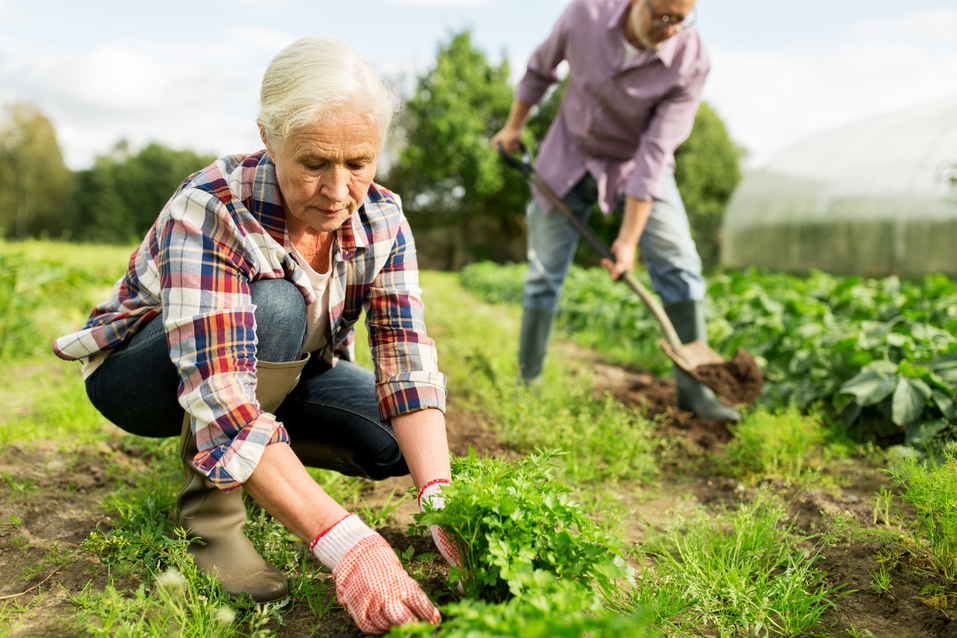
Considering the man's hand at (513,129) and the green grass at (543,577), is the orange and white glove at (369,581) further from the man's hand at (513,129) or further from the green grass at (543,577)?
the man's hand at (513,129)

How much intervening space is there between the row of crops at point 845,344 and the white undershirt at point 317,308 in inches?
80.3

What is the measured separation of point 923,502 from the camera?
1.58 m

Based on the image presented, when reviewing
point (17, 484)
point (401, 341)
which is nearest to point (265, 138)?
point (401, 341)

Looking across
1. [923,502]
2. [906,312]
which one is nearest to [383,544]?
[923,502]

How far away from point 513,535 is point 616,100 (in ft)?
7.18

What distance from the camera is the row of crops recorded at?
7.55 ft

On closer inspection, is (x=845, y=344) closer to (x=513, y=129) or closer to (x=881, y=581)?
(x=881, y=581)

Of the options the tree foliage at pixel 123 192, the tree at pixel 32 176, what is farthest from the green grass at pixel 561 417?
the tree at pixel 32 176

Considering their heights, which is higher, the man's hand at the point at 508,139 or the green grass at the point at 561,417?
the man's hand at the point at 508,139

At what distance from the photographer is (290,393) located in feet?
5.93

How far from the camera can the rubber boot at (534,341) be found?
10.1 feet

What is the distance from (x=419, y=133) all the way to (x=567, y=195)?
18.9 meters

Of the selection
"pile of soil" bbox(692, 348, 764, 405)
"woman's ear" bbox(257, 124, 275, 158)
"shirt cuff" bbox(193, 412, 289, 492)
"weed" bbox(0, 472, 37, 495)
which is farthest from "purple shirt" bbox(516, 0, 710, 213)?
"weed" bbox(0, 472, 37, 495)

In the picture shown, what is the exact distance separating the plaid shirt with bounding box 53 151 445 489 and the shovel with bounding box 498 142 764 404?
1.40m
